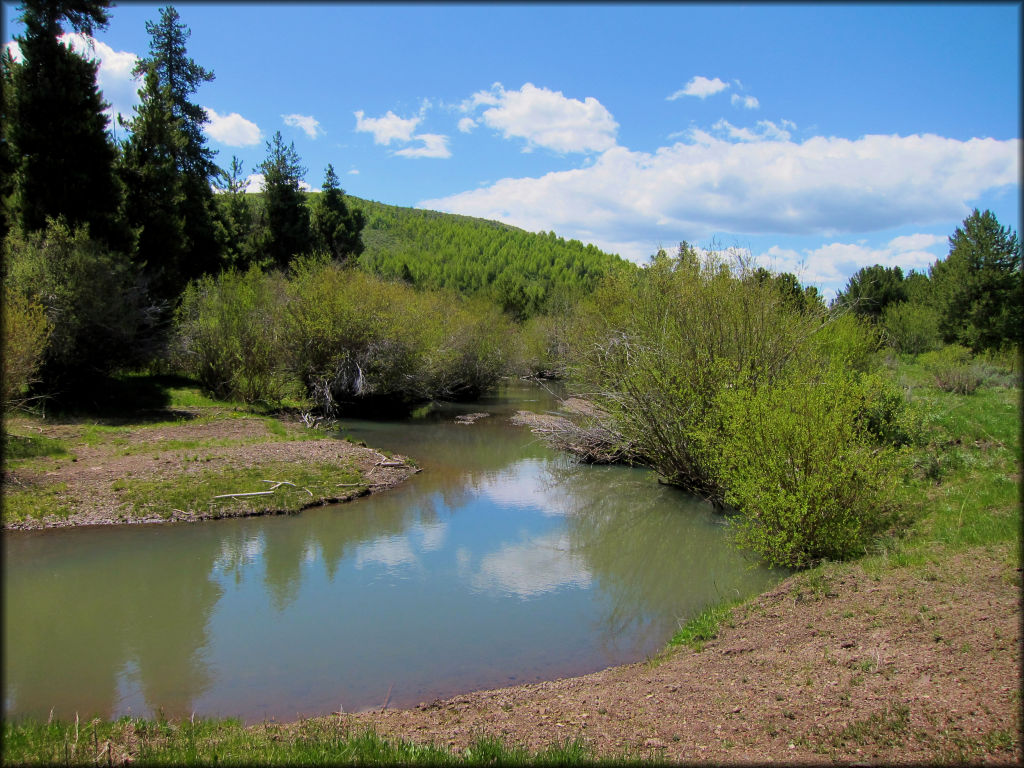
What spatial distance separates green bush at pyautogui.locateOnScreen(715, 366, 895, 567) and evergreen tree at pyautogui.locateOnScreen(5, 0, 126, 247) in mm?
23594

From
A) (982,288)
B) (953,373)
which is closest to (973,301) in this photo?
(982,288)

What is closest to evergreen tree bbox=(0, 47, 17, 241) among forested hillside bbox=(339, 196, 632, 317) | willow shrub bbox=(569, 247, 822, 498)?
willow shrub bbox=(569, 247, 822, 498)

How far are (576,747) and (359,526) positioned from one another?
9.30 meters

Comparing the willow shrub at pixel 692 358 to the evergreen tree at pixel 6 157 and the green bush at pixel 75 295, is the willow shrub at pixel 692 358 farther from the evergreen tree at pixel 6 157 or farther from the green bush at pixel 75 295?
the evergreen tree at pixel 6 157

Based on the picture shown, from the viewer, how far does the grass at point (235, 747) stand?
467 cm

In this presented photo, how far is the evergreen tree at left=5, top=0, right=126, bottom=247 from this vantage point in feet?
70.0

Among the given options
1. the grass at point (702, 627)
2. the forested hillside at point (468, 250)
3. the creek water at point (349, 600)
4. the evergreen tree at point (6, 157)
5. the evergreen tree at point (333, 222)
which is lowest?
the creek water at point (349, 600)

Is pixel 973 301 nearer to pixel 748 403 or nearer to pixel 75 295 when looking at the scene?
pixel 748 403

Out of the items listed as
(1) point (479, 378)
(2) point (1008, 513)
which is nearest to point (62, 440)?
(2) point (1008, 513)

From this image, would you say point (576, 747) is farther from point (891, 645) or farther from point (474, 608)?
point (474, 608)

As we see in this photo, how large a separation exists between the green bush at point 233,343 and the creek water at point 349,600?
12.4m

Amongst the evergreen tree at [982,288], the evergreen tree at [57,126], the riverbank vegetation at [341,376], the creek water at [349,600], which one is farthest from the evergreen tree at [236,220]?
the evergreen tree at [982,288]

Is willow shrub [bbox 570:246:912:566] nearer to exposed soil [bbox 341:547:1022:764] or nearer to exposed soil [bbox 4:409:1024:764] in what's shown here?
exposed soil [bbox 4:409:1024:764]

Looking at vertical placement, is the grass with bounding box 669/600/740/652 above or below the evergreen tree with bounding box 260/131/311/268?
below
